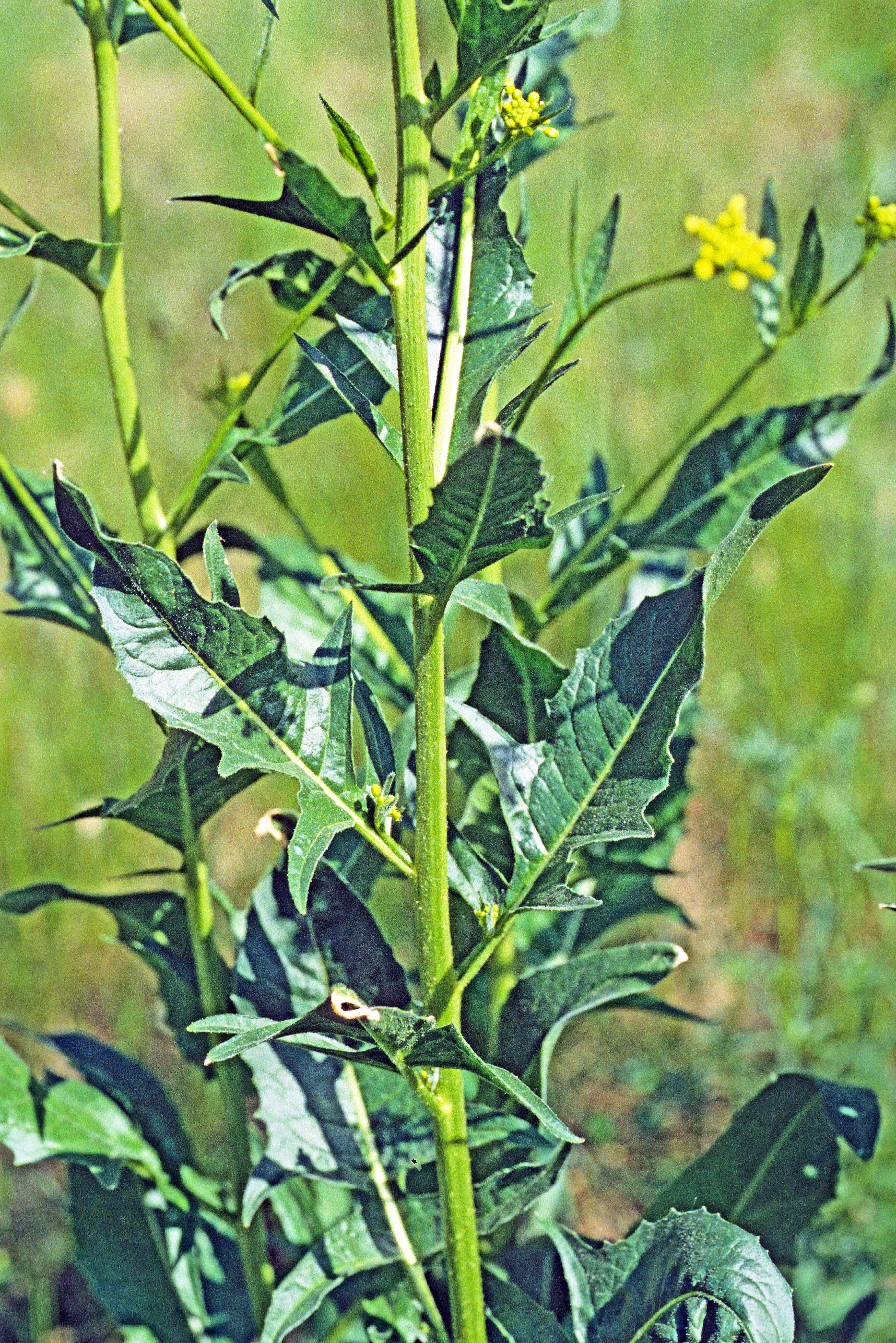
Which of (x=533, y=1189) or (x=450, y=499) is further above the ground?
(x=450, y=499)

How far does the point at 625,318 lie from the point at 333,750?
8.79 feet

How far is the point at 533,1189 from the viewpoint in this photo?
1.09 m

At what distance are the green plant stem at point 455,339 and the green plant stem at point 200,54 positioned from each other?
152 millimetres

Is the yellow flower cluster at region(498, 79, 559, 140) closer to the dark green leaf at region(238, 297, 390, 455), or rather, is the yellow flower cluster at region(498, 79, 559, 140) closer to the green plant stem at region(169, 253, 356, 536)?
the green plant stem at region(169, 253, 356, 536)

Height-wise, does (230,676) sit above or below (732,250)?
below

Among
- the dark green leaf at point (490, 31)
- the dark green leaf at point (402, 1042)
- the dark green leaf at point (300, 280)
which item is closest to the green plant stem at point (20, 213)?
the dark green leaf at point (300, 280)

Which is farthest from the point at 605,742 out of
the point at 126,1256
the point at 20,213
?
the point at 126,1256

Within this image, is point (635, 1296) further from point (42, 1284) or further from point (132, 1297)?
point (42, 1284)

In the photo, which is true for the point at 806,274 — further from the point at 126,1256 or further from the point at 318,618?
the point at 126,1256

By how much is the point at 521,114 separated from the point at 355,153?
0.39ft

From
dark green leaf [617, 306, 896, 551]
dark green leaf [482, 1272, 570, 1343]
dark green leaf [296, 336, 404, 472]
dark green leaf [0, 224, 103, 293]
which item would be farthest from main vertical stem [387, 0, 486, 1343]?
dark green leaf [617, 306, 896, 551]

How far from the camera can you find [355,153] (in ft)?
2.56

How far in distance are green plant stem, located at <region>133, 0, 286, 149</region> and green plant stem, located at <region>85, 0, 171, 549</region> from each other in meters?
0.09

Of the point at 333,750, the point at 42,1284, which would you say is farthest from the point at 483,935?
the point at 42,1284
